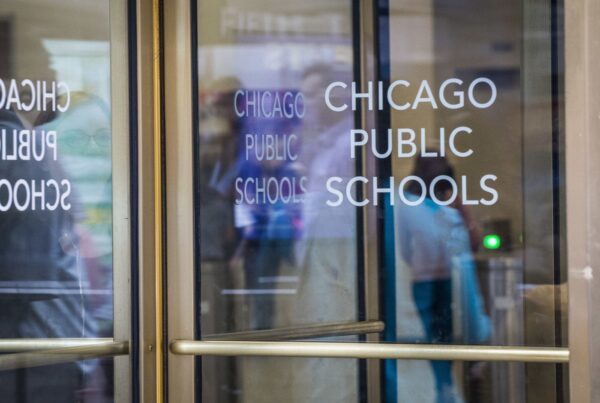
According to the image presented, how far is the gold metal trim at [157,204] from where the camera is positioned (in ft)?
10.4

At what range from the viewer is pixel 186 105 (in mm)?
3227

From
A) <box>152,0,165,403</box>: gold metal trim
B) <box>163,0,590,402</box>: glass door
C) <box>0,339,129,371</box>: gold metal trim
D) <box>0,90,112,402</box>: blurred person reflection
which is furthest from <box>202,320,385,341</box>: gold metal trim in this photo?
<box>0,90,112,402</box>: blurred person reflection

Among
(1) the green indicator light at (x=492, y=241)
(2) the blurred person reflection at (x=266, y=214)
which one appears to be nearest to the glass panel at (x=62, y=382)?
(2) the blurred person reflection at (x=266, y=214)

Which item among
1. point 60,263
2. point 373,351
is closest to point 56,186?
point 60,263

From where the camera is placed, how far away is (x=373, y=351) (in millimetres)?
3127

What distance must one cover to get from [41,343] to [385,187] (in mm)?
1351

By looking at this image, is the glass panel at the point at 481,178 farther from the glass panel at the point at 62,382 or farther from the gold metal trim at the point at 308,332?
the glass panel at the point at 62,382

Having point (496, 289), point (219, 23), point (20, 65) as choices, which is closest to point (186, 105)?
point (219, 23)

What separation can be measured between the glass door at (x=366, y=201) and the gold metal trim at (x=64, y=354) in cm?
20

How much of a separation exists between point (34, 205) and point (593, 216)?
192cm

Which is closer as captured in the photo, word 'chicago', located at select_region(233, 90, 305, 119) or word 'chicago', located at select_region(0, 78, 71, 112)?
word 'chicago', located at select_region(0, 78, 71, 112)

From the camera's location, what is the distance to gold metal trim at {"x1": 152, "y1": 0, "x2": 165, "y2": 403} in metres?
3.18

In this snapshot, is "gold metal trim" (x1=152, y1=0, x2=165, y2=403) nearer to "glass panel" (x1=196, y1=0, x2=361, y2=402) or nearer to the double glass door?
the double glass door

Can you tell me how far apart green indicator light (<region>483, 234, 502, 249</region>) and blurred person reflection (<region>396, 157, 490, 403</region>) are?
0.12 feet
